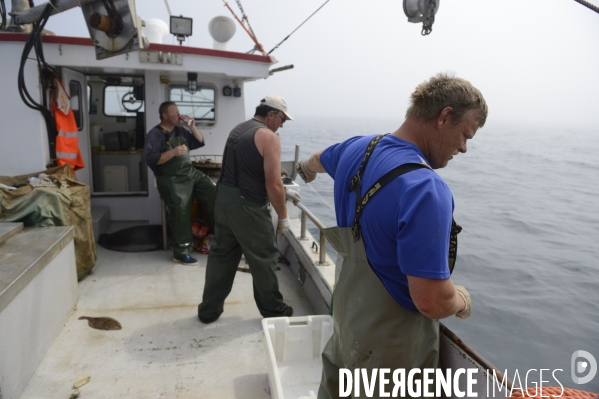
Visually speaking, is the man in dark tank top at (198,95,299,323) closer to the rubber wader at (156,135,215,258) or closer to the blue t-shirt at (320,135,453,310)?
the rubber wader at (156,135,215,258)

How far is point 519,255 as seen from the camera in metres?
10.8

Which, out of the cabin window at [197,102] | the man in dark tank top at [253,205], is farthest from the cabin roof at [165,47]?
the man in dark tank top at [253,205]

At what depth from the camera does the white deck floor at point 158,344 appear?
3158 millimetres

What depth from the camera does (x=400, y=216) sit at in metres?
1.49

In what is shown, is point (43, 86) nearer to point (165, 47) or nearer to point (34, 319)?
point (165, 47)

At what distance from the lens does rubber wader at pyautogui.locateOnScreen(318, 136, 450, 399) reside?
1715 millimetres

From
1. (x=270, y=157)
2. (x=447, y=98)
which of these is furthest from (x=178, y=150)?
(x=447, y=98)

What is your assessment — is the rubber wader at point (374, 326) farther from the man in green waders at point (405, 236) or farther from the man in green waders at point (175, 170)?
the man in green waders at point (175, 170)

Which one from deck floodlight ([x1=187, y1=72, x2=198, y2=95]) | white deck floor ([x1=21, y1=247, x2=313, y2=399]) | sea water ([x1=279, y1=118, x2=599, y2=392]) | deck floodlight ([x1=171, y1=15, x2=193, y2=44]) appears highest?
deck floodlight ([x1=171, y1=15, x2=193, y2=44])

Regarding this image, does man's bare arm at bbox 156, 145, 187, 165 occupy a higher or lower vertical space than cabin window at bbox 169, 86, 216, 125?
lower

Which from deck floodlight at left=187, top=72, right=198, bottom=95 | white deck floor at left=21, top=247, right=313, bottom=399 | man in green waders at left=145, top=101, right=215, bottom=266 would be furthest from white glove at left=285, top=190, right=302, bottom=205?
deck floodlight at left=187, top=72, right=198, bottom=95

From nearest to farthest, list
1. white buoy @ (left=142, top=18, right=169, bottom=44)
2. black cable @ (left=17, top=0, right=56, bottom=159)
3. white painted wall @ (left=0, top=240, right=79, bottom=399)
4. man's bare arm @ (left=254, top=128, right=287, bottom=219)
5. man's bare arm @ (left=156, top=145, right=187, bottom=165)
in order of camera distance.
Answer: white painted wall @ (left=0, top=240, right=79, bottom=399)
man's bare arm @ (left=254, top=128, right=287, bottom=219)
black cable @ (left=17, top=0, right=56, bottom=159)
man's bare arm @ (left=156, top=145, right=187, bottom=165)
white buoy @ (left=142, top=18, right=169, bottom=44)

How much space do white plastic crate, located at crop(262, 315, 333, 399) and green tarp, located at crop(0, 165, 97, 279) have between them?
2054 millimetres

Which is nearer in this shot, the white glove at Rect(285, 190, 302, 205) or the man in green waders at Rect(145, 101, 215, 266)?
the white glove at Rect(285, 190, 302, 205)
